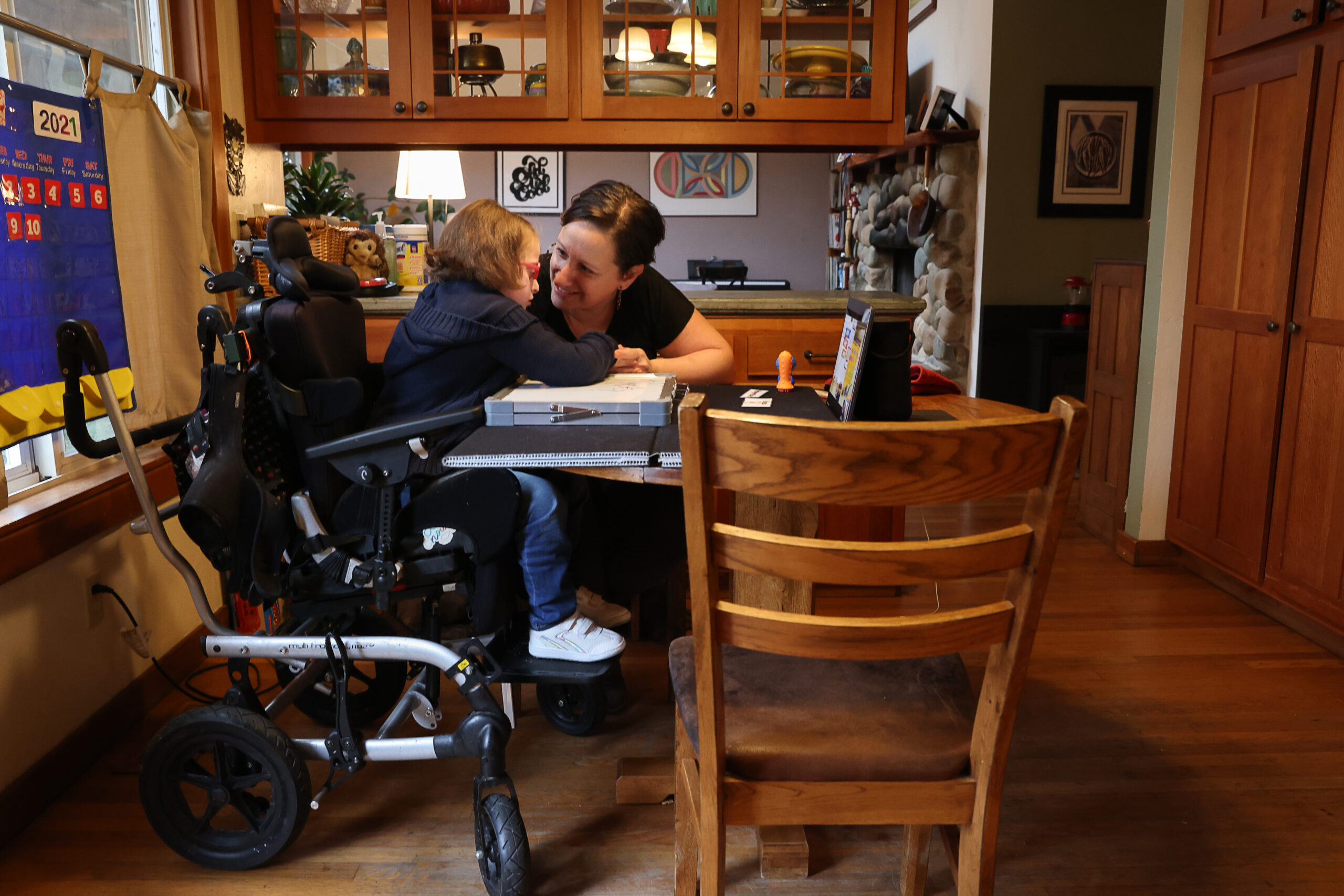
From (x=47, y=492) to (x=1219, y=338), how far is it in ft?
10.2

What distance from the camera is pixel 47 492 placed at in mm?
1988

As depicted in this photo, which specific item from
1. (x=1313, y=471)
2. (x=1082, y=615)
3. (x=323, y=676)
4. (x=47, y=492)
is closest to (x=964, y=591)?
(x=1082, y=615)

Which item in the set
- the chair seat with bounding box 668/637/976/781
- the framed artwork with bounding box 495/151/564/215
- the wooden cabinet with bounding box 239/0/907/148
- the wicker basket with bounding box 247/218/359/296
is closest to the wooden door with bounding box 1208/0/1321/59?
the wooden cabinet with bounding box 239/0/907/148

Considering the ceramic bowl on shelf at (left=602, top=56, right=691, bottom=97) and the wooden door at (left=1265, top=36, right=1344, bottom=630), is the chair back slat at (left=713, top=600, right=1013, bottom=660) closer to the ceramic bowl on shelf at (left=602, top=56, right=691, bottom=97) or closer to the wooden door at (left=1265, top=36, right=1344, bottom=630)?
the wooden door at (left=1265, top=36, right=1344, bottom=630)

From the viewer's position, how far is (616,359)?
2176mm

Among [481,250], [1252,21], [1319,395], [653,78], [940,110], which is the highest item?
[940,110]

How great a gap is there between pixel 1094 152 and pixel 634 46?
292 centimetres

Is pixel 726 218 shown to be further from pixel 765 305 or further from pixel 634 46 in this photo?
pixel 765 305

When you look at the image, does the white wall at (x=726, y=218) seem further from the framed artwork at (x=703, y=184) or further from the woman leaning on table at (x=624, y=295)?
the woman leaning on table at (x=624, y=295)

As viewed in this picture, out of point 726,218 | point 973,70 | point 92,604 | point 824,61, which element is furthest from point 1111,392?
point 726,218

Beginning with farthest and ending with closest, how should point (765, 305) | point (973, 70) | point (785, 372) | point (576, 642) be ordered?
point (973, 70)
point (765, 305)
point (785, 372)
point (576, 642)

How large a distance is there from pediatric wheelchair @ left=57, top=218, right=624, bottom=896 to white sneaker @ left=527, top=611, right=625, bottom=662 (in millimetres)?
22

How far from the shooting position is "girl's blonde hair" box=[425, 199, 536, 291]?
191 cm

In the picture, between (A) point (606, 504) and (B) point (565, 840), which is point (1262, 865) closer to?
(B) point (565, 840)
